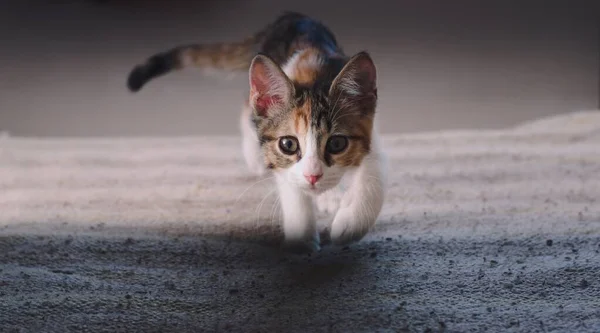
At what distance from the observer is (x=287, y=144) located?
102 cm

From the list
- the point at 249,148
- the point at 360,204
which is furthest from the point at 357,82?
the point at 249,148

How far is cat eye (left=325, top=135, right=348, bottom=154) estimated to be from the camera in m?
1.01

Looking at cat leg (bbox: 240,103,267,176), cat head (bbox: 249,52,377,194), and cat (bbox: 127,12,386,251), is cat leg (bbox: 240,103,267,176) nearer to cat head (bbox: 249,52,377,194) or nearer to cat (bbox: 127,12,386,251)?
cat (bbox: 127,12,386,251)

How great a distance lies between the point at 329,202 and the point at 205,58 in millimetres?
455

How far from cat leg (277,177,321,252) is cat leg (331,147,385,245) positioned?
4 centimetres

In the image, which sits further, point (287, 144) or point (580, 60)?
point (580, 60)

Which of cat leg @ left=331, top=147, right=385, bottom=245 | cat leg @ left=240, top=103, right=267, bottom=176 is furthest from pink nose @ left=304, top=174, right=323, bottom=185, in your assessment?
cat leg @ left=240, top=103, right=267, bottom=176

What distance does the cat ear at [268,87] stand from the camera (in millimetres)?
988

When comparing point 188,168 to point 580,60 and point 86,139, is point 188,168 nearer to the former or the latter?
point 86,139

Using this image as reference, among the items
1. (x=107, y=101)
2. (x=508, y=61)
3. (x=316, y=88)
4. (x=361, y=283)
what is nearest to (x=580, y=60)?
(x=508, y=61)

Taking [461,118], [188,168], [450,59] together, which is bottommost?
[188,168]

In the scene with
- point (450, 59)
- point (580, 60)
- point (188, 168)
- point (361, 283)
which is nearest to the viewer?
point (361, 283)

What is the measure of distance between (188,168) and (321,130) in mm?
573

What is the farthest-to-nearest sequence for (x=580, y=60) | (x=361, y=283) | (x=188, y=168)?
(x=580, y=60) → (x=188, y=168) → (x=361, y=283)
